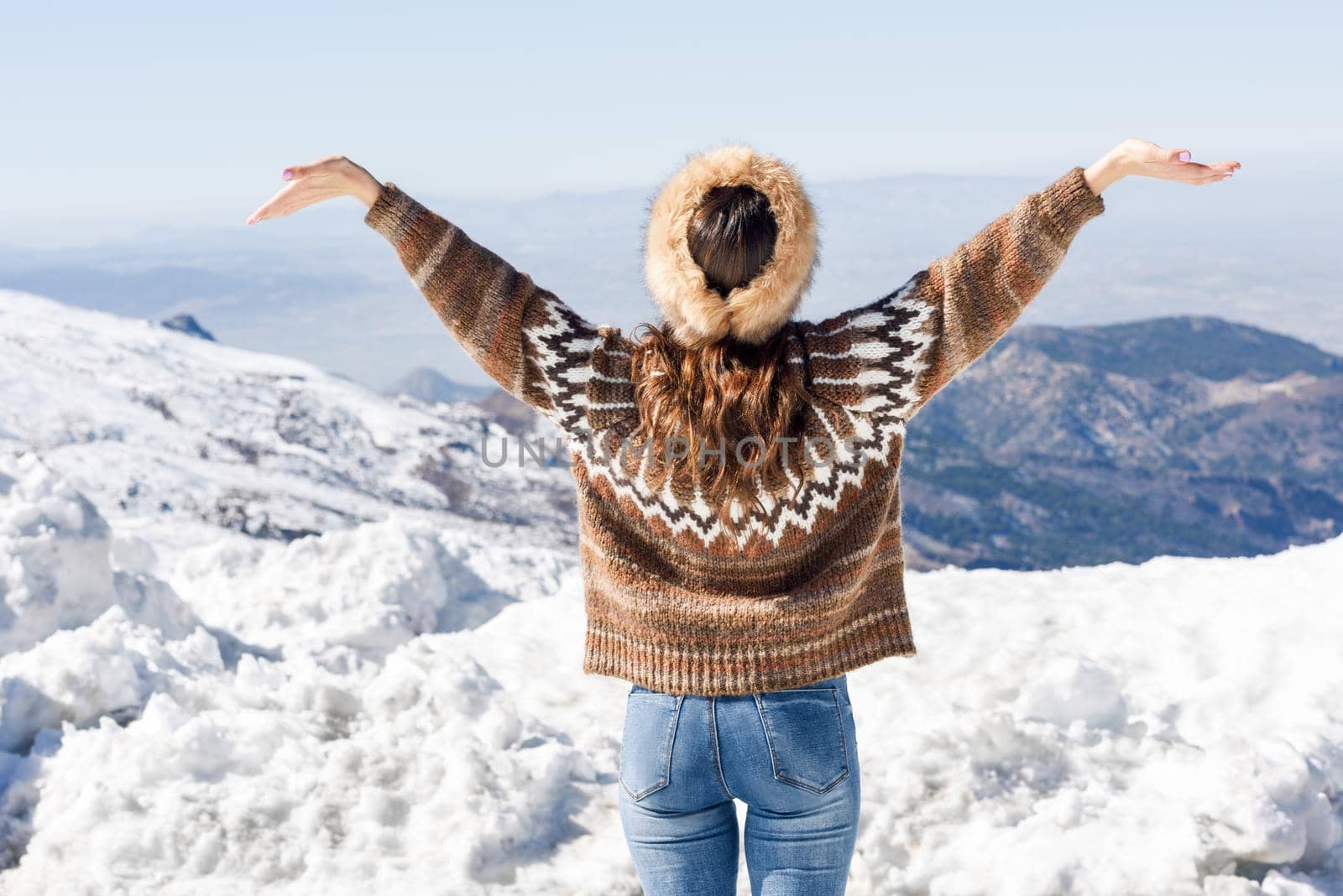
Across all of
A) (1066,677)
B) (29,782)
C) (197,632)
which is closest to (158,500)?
(197,632)

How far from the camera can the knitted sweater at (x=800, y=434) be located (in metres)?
2.26

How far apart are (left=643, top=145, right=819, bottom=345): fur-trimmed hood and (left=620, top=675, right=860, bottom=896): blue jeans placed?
0.83 metres

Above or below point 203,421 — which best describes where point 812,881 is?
above

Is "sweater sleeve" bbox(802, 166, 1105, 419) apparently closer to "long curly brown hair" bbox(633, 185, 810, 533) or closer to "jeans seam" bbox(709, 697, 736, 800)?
"long curly brown hair" bbox(633, 185, 810, 533)

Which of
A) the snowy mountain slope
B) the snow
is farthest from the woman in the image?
the snowy mountain slope

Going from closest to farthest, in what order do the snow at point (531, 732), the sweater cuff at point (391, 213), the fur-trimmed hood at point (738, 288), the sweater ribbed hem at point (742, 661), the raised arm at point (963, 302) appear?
the fur-trimmed hood at point (738, 288) → the raised arm at point (963, 302) → the sweater ribbed hem at point (742, 661) → the sweater cuff at point (391, 213) → the snow at point (531, 732)

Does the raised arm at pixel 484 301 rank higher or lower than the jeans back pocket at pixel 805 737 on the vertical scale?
higher

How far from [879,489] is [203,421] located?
1841 inches

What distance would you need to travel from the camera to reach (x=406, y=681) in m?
5.14

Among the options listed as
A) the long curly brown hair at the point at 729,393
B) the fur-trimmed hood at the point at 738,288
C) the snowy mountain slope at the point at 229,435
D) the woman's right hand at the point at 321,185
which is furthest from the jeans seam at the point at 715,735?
the snowy mountain slope at the point at 229,435

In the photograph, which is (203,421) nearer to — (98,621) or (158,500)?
(158,500)

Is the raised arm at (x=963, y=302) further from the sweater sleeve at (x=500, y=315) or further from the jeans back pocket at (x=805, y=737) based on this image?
the jeans back pocket at (x=805, y=737)

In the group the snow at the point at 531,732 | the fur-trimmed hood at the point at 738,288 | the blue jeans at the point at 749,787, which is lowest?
the snow at the point at 531,732

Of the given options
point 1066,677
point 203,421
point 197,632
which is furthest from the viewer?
point 203,421
